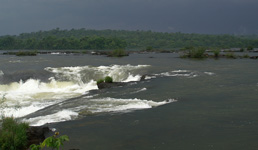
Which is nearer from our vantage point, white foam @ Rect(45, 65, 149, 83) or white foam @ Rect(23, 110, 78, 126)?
white foam @ Rect(23, 110, 78, 126)

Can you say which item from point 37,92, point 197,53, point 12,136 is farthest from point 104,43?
point 12,136

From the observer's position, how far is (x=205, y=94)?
1947cm

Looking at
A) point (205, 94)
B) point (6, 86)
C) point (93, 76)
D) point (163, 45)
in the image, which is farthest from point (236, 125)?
point (163, 45)

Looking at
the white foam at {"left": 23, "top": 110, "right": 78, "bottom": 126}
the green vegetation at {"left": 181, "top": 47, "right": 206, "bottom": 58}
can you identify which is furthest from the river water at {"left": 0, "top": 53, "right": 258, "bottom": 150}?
the green vegetation at {"left": 181, "top": 47, "right": 206, "bottom": 58}

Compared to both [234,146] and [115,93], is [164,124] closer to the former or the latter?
[234,146]

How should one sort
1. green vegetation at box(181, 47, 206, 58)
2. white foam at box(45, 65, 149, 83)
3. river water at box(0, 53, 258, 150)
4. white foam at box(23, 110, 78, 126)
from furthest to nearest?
1. green vegetation at box(181, 47, 206, 58)
2. white foam at box(45, 65, 149, 83)
3. white foam at box(23, 110, 78, 126)
4. river water at box(0, 53, 258, 150)

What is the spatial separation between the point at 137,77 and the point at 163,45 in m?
104

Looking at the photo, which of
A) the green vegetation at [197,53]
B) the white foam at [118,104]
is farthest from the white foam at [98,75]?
the green vegetation at [197,53]

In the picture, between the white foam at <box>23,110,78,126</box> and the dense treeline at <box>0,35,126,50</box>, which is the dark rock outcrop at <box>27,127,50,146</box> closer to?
the white foam at <box>23,110,78,126</box>

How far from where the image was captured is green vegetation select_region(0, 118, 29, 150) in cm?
927

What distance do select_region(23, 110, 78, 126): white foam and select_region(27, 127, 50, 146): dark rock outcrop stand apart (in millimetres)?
2169

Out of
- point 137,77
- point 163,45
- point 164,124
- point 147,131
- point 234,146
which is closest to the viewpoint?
point 234,146

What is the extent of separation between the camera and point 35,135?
11.0 m

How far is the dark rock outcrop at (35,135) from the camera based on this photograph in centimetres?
1067
